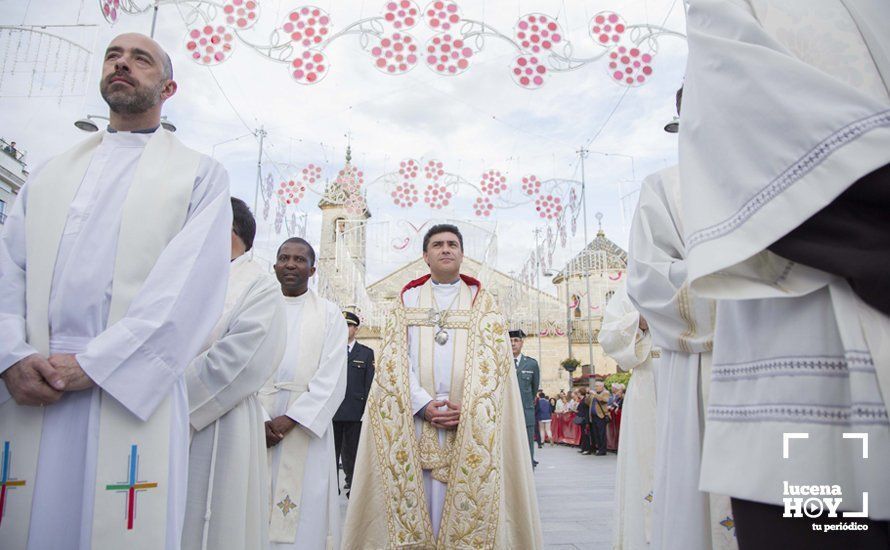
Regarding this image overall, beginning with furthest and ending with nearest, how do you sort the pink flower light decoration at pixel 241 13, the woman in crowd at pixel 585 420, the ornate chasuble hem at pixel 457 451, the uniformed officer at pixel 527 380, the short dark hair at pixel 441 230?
the woman in crowd at pixel 585 420
the uniformed officer at pixel 527 380
the pink flower light decoration at pixel 241 13
the short dark hair at pixel 441 230
the ornate chasuble hem at pixel 457 451

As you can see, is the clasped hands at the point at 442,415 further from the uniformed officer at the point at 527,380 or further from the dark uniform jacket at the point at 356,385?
the uniformed officer at the point at 527,380

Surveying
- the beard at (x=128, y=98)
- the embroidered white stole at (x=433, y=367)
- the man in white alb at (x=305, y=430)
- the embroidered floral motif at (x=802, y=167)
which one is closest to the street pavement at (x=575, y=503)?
the embroidered white stole at (x=433, y=367)

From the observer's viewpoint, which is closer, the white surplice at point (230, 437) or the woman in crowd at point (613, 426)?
the white surplice at point (230, 437)

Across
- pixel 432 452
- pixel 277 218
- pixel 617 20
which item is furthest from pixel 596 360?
pixel 432 452

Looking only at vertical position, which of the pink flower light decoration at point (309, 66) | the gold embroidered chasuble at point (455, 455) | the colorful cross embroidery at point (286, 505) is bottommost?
the colorful cross embroidery at point (286, 505)

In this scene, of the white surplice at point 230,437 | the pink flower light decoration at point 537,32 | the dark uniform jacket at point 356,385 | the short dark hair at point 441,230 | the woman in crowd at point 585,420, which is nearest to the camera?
the white surplice at point 230,437

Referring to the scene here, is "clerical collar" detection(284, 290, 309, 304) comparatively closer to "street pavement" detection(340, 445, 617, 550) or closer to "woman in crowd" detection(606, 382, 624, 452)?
"street pavement" detection(340, 445, 617, 550)

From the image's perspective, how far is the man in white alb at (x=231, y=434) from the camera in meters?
2.76

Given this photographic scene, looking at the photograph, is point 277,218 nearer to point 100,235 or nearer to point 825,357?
point 100,235

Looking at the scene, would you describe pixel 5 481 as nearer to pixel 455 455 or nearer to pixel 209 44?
pixel 455 455

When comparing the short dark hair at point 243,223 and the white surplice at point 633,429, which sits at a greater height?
the short dark hair at point 243,223

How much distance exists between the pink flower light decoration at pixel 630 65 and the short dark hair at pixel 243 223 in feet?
16.6

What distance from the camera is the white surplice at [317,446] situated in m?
3.67

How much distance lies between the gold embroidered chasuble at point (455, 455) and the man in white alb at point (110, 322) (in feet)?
5.26
